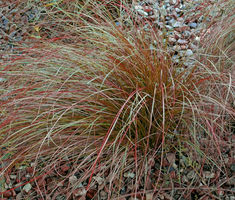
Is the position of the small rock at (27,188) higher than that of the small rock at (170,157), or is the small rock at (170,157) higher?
the small rock at (170,157)

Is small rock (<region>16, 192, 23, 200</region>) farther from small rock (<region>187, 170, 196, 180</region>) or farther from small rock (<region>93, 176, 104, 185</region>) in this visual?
small rock (<region>187, 170, 196, 180</region>)

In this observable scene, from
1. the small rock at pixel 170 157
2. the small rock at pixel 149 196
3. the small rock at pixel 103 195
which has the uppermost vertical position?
the small rock at pixel 170 157

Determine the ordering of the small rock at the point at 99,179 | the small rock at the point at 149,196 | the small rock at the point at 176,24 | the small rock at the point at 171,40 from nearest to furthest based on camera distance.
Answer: the small rock at the point at 149,196, the small rock at the point at 99,179, the small rock at the point at 171,40, the small rock at the point at 176,24

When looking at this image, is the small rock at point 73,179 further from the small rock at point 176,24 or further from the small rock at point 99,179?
the small rock at point 176,24

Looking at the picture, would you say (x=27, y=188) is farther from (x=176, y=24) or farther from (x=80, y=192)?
(x=176, y=24)

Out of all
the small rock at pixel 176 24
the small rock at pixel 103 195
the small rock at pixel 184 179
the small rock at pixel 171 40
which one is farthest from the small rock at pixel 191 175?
the small rock at pixel 176 24

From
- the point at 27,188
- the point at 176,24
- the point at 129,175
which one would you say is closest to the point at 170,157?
the point at 129,175

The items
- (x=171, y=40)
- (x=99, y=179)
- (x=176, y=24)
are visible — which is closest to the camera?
(x=99, y=179)

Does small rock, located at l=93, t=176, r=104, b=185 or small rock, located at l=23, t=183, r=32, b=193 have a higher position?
small rock, located at l=93, t=176, r=104, b=185

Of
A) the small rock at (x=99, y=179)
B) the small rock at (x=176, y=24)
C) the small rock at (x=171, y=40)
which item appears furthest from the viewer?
the small rock at (x=176, y=24)

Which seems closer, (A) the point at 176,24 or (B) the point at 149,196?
(B) the point at 149,196

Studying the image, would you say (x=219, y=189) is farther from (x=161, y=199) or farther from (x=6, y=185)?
(x=6, y=185)

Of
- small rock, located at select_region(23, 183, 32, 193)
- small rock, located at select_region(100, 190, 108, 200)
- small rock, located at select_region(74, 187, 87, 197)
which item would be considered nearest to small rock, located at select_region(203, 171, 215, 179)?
small rock, located at select_region(100, 190, 108, 200)

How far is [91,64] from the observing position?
1780mm
